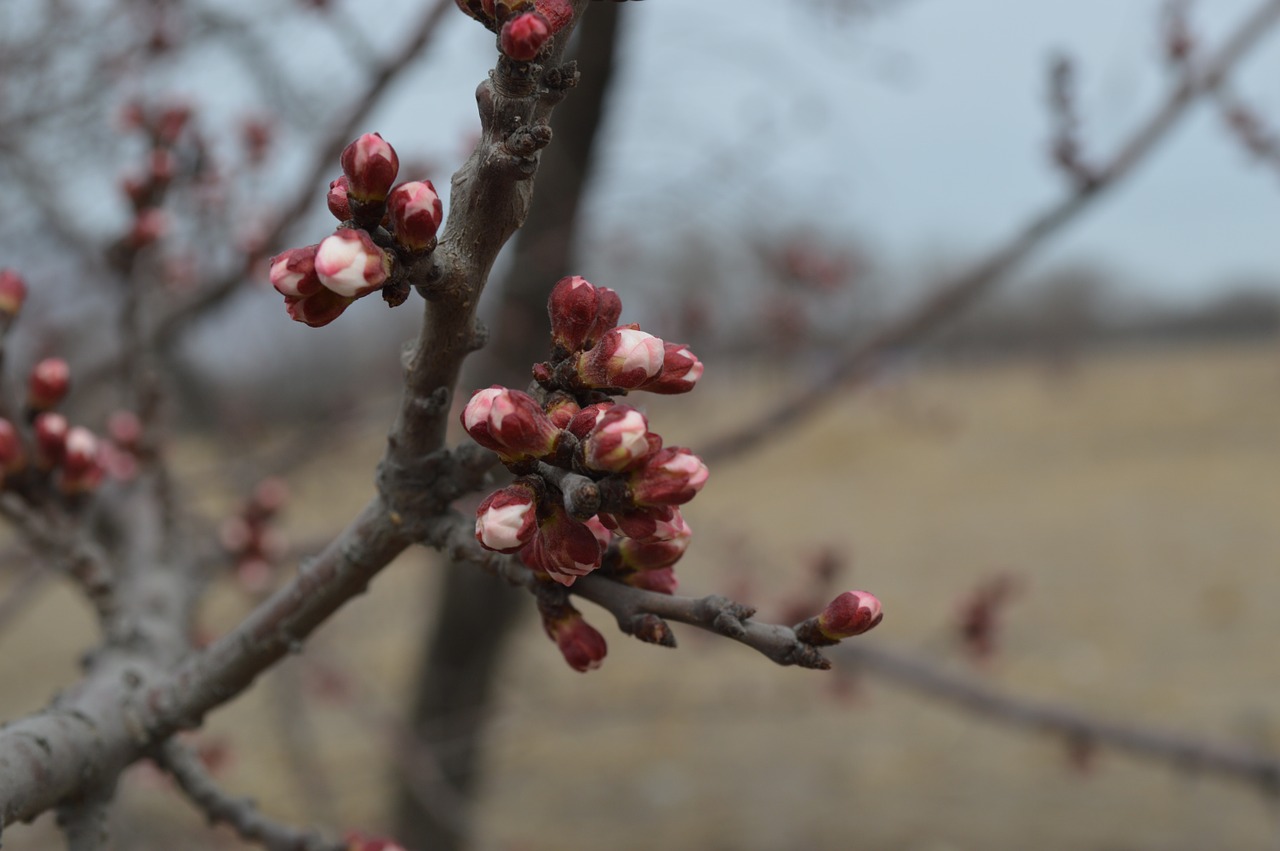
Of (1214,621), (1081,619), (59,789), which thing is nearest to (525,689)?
(59,789)

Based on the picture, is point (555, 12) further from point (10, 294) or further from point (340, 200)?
point (10, 294)

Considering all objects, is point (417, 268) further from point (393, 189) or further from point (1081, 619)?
point (1081, 619)

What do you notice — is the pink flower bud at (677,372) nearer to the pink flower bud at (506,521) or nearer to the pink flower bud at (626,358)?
the pink flower bud at (626,358)

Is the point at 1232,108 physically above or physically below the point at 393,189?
above

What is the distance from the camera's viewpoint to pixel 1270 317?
121 ft

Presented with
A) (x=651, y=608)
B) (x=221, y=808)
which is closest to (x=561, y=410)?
(x=651, y=608)

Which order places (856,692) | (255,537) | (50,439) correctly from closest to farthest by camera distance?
1. (50,439)
2. (255,537)
3. (856,692)

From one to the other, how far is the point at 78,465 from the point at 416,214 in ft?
3.18

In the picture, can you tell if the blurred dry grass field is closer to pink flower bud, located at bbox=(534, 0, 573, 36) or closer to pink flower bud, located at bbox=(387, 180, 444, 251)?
pink flower bud, located at bbox=(387, 180, 444, 251)

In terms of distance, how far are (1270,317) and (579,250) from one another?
40.7 meters

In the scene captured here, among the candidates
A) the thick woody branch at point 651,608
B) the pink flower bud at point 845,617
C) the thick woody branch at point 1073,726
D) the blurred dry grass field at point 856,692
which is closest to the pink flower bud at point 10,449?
the thick woody branch at point 651,608

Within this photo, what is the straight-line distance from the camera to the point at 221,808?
128cm

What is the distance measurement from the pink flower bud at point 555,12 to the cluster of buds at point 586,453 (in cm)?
21

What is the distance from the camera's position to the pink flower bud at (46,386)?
1417 millimetres
